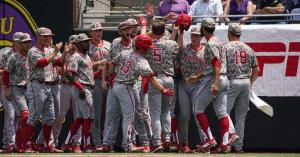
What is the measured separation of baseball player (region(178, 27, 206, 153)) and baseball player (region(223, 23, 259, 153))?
0.45 m

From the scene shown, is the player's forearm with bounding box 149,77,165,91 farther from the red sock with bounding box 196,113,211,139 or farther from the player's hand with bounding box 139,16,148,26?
the player's hand with bounding box 139,16,148,26

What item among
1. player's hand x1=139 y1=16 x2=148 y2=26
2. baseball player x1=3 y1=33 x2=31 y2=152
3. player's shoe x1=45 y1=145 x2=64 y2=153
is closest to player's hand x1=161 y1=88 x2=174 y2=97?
player's hand x1=139 y1=16 x2=148 y2=26

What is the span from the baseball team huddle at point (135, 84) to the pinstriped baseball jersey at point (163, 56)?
0.02 m

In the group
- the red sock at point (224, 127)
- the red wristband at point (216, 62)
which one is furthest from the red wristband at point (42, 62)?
the red sock at point (224, 127)

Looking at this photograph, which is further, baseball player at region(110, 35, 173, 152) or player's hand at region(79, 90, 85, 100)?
player's hand at region(79, 90, 85, 100)

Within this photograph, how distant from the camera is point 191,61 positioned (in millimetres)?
14539

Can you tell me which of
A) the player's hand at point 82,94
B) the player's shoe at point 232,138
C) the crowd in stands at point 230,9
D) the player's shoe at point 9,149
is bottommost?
the player's shoe at point 9,149

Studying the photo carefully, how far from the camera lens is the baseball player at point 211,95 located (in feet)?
46.1

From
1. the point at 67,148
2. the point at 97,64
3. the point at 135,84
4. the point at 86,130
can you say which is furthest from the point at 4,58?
the point at 135,84

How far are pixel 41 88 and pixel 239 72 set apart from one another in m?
3.17

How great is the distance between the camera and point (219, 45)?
557 inches

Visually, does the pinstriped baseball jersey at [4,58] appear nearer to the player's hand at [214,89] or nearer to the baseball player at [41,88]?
the baseball player at [41,88]

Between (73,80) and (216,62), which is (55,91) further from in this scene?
(216,62)

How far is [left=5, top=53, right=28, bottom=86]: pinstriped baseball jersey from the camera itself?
15225mm
